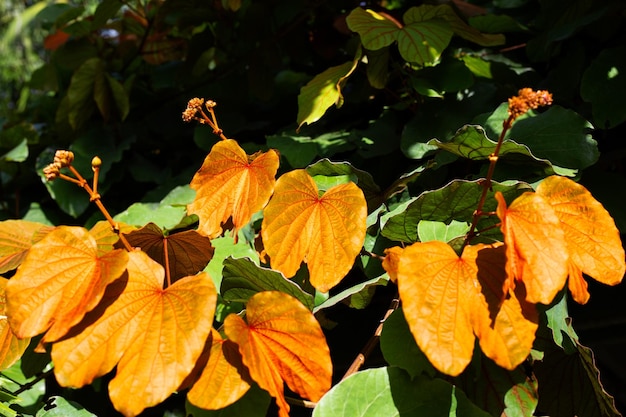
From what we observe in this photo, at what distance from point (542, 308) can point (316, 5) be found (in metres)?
0.86

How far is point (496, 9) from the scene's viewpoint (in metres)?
1.42

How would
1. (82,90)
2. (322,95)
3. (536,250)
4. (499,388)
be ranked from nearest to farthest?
(536,250), (499,388), (322,95), (82,90)

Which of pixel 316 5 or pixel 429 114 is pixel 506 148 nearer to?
pixel 429 114

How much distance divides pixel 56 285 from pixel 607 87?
880 millimetres

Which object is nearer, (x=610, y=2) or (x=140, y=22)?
(x=610, y=2)

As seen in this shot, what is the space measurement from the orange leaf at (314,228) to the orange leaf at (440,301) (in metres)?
0.09

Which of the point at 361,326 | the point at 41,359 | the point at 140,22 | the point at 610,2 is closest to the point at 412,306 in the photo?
the point at 361,326

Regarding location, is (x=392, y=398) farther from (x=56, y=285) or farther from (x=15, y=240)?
(x=15, y=240)

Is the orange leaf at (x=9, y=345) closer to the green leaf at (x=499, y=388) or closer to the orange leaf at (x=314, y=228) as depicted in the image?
the orange leaf at (x=314, y=228)

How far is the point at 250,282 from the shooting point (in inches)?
27.8

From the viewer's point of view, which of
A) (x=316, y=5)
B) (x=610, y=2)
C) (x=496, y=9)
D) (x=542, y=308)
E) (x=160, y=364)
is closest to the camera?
(x=160, y=364)

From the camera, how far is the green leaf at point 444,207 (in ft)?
2.27

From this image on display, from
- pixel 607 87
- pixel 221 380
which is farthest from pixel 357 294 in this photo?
pixel 607 87

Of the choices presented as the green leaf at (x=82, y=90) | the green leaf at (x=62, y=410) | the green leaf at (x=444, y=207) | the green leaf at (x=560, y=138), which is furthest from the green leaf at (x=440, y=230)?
the green leaf at (x=82, y=90)
